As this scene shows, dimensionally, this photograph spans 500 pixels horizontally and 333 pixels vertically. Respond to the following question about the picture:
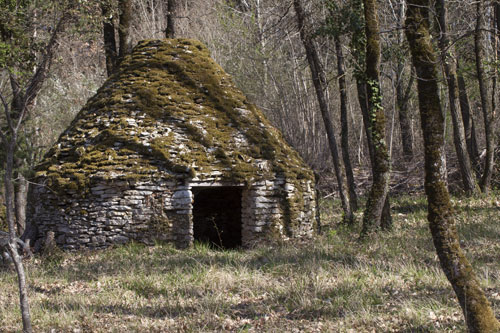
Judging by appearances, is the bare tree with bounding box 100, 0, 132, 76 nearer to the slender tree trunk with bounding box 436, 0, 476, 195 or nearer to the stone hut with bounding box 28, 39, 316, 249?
the stone hut with bounding box 28, 39, 316, 249

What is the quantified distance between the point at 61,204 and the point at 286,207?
13.0 feet

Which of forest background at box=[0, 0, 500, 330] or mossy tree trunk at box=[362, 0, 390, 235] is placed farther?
forest background at box=[0, 0, 500, 330]

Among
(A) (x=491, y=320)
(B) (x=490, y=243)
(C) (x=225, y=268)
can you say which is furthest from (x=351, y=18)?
(A) (x=491, y=320)

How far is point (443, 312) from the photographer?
4.29 m

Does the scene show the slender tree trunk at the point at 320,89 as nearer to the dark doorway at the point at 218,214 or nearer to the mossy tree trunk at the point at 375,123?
the mossy tree trunk at the point at 375,123

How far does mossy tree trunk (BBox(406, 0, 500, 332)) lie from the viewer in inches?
136

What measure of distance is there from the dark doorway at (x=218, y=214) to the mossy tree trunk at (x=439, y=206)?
6.99 meters

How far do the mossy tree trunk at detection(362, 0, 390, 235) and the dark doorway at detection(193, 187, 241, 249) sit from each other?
3797 millimetres

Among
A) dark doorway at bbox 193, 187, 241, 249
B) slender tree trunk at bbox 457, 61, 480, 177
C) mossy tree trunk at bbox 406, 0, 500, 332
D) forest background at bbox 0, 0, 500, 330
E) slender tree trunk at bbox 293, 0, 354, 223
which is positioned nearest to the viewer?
mossy tree trunk at bbox 406, 0, 500, 332

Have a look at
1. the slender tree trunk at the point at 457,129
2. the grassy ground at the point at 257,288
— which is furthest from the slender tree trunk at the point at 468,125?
the grassy ground at the point at 257,288

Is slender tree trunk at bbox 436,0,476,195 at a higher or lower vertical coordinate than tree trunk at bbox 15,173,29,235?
higher

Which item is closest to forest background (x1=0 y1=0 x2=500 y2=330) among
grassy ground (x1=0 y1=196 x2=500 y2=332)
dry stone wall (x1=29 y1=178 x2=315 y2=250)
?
dry stone wall (x1=29 y1=178 x2=315 y2=250)

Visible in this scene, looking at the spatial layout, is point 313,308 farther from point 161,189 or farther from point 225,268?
→ point 161,189

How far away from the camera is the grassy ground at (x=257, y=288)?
174 inches
